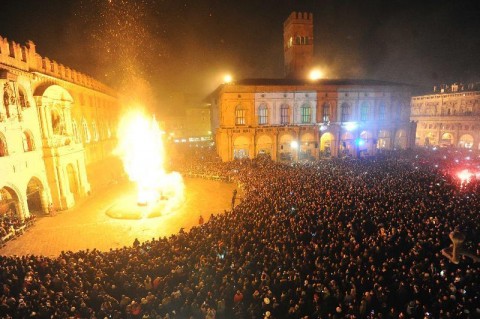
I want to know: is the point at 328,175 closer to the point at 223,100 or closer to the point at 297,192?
the point at 297,192

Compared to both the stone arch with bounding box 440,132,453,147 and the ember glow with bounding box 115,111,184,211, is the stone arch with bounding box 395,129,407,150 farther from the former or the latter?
the ember glow with bounding box 115,111,184,211

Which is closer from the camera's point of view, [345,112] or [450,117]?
[345,112]

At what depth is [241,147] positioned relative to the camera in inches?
1420

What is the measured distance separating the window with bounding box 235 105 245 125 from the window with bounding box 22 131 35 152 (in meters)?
22.2

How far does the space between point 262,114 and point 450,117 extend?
37.1 meters

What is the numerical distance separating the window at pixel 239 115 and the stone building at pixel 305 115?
5.2 inches

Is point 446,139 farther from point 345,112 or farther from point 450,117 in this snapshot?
point 345,112

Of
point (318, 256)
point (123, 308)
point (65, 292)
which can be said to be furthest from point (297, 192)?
point (65, 292)

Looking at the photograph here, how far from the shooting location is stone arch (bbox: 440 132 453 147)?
48688 millimetres

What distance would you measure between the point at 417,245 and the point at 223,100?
2821cm

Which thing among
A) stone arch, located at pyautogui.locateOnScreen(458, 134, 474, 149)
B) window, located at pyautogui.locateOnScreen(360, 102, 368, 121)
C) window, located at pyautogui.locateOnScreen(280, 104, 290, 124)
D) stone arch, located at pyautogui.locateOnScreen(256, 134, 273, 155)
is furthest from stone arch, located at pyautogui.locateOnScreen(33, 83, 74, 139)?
stone arch, located at pyautogui.locateOnScreen(458, 134, 474, 149)

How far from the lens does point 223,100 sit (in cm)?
3484

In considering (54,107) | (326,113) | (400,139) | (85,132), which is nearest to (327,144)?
(326,113)

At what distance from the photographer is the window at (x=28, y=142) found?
18.8 metres
